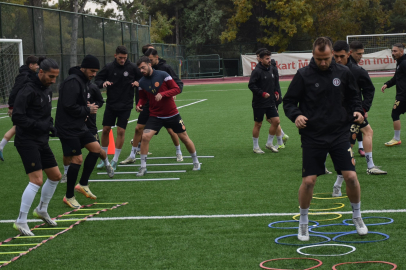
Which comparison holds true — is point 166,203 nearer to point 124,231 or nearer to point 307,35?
point 124,231

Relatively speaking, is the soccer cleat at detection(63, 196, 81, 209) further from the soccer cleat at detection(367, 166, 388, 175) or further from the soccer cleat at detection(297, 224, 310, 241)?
the soccer cleat at detection(367, 166, 388, 175)

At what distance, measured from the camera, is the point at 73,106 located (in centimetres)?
725

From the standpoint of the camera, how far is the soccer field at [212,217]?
5148 millimetres

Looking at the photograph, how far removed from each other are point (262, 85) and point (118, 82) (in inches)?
122

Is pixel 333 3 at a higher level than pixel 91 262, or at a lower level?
higher

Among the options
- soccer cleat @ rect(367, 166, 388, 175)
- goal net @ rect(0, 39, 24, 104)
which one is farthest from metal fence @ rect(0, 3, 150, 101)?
soccer cleat @ rect(367, 166, 388, 175)

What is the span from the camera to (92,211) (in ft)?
23.8

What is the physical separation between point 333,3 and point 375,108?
110 ft

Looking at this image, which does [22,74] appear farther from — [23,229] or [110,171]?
[23,229]

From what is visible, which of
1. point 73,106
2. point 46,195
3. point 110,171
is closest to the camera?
point 46,195

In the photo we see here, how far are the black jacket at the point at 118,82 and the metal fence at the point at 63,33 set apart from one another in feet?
50.1

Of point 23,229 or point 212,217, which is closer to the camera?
point 23,229

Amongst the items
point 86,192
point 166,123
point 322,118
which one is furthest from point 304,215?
point 166,123

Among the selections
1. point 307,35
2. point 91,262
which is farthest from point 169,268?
point 307,35
